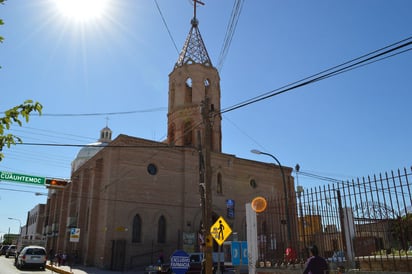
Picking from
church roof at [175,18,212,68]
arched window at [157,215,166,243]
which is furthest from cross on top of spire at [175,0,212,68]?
arched window at [157,215,166,243]

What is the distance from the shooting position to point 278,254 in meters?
11.9

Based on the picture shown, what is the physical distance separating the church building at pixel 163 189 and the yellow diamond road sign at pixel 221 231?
31.0 feet

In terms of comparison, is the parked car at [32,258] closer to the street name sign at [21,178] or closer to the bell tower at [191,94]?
the street name sign at [21,178]

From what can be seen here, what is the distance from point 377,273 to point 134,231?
70.4ft

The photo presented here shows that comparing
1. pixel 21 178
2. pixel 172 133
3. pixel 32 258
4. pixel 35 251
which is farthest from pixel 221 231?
pixel 172 133

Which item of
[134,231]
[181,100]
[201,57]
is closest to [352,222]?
[134,231]

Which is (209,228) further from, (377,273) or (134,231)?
(134,231)

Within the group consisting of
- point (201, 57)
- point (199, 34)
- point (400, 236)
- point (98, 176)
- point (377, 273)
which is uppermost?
point (199, 34)

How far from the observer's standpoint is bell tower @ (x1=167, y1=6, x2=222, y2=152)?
33.5 m

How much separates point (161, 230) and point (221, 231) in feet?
59.8

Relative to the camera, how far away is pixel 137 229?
27453 millimetres

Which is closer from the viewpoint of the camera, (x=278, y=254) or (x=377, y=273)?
(x=377, y=273)

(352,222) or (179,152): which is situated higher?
(179,152)

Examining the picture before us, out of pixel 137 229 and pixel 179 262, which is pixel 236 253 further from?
pixel 137 229
